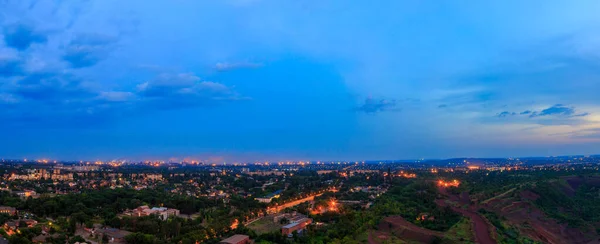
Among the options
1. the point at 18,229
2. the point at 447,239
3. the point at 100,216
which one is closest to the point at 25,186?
the point at 100,216

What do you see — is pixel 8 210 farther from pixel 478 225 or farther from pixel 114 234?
pixel 478 225

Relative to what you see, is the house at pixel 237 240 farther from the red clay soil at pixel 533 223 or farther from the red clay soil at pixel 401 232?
the red clay soil at pixel 533 223

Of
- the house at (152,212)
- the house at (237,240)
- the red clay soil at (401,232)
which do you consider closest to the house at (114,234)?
the house at (152,212)

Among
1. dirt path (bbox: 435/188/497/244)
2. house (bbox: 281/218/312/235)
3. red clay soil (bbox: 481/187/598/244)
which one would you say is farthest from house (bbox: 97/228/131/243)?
red clay soil (bbox: 481/187/598/244)

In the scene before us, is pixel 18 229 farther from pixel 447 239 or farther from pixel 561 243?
pixel 561 243

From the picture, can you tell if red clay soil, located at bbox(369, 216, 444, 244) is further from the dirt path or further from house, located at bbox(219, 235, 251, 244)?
house, located at bbox(219, 235, 251, 244)

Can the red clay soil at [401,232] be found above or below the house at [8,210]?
below
